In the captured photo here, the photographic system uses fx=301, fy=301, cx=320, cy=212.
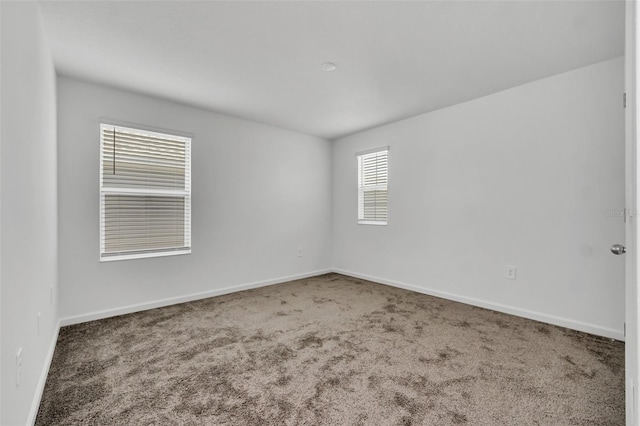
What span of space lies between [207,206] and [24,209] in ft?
7.49

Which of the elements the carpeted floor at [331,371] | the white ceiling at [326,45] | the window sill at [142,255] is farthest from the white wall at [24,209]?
the window sill at [142,255]

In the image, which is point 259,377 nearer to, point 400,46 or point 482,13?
point 400,46

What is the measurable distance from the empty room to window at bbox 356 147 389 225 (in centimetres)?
5

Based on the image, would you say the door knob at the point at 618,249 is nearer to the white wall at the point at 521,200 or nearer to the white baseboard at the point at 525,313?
the white wall at the point at 521,200

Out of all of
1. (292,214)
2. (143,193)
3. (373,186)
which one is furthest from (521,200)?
(143,193)

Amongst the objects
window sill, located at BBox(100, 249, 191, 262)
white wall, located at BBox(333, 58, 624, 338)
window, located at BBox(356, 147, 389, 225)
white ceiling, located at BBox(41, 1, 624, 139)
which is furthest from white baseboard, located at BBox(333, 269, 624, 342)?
window sill, located at BBox(100, 249, 191, 262)

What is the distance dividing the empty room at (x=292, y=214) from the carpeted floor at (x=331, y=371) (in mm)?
19

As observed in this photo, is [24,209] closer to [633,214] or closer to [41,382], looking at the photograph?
[41,382]

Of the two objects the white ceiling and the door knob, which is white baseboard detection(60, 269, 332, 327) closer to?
the white ceiling

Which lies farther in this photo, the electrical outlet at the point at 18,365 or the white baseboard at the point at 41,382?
the white baseboard at the point at 41,382

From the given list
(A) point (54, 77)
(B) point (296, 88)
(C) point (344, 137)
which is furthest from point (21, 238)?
(C) point (344, 137)

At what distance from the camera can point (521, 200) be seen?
3.02 metres

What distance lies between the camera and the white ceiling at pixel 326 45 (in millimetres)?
1908

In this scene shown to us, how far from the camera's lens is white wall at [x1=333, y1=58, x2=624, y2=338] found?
255 centimetres
